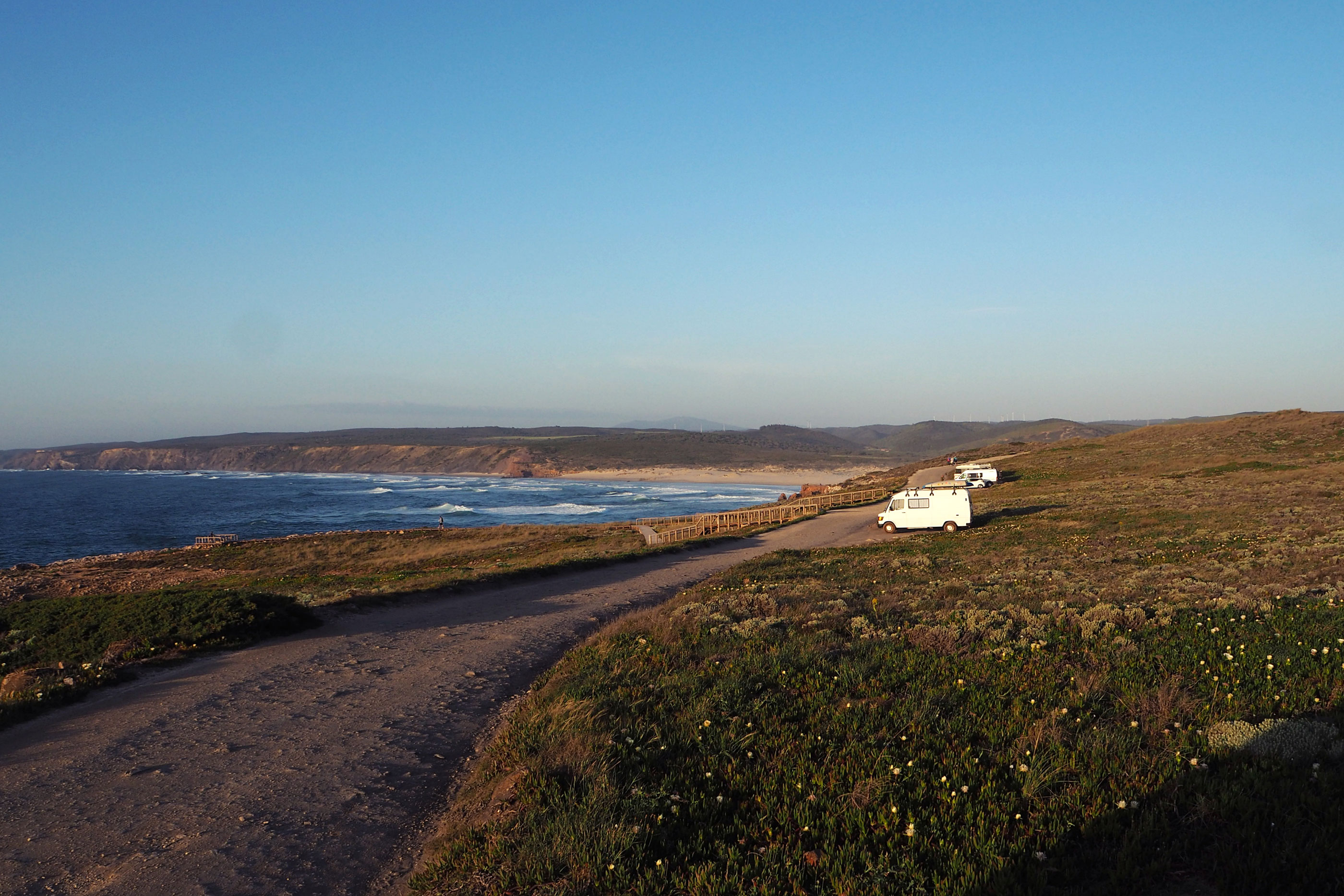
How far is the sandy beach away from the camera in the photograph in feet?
452

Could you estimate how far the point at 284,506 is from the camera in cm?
9338

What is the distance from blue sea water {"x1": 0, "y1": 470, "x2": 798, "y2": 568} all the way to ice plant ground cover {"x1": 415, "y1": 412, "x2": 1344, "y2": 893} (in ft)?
194

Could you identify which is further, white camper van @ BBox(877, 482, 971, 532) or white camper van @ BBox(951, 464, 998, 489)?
white camper van @ BBox(951, 464, 998, 489)

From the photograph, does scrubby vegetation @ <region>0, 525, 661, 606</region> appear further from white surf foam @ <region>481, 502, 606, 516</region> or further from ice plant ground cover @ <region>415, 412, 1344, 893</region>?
white surf foam @ <region>481, 502, 606, 516</region>

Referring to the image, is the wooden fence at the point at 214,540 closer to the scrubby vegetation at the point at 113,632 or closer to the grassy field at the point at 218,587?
the grassy field at the point at 218,587

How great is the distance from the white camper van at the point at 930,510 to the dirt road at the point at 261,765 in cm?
2257

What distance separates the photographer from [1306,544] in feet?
58.4

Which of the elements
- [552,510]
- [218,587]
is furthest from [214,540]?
[552,510]

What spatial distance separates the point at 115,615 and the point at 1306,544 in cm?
2687

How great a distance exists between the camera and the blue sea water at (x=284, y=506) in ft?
212

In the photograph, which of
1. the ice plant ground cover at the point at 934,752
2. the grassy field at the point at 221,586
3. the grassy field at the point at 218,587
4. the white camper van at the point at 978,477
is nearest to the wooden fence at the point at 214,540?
the grassy field at the point at 218,587

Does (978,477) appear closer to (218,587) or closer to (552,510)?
(552,510)

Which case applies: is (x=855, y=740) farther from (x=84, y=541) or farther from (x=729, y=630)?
(x=84, y=541)

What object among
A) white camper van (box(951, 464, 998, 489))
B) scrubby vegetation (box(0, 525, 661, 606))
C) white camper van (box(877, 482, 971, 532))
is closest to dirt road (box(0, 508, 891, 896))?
scrubby vegetation (box(0, 525, 661, 606))
